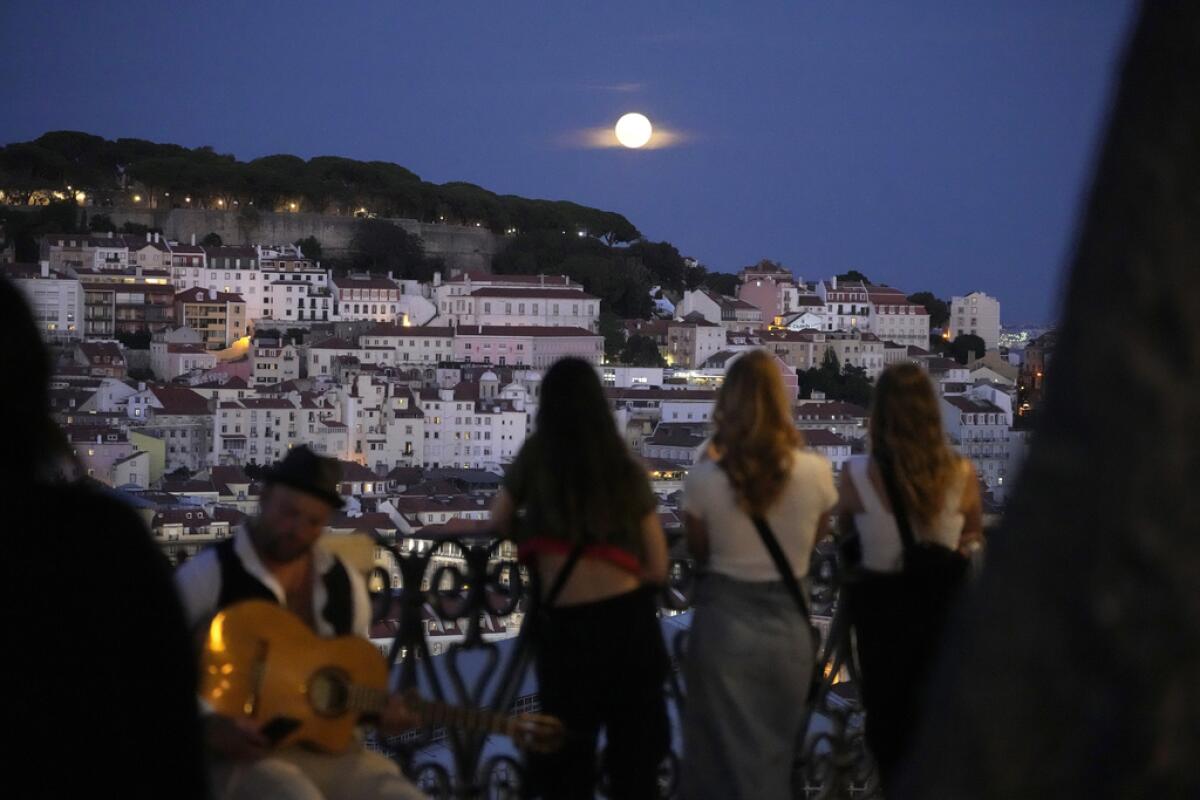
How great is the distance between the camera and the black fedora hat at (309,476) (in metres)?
2.22

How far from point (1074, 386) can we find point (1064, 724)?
0.17 m

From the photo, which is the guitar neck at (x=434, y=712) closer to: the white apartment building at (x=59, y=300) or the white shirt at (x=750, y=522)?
the white shirt at (x=750, y=522)

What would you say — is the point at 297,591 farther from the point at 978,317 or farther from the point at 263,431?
the point at 978,317

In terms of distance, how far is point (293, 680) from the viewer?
2.11 m

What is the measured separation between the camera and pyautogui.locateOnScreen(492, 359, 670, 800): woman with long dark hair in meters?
2.39

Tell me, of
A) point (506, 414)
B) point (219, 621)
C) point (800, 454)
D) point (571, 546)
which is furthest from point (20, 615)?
point (506, 414)

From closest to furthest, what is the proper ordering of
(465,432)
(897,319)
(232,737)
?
(232,737)
(465,432)
(897,319)

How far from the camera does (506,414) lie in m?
44.6

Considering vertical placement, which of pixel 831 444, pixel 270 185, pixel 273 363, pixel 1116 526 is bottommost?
pixel 831 444

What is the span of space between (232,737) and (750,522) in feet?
2.83

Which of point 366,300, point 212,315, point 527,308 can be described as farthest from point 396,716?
point 527,308

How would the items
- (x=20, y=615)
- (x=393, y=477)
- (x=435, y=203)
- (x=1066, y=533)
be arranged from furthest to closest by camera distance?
(x=435, y=203), (x=393, y=477), (x=20, y=615), (x=1066, y=533)

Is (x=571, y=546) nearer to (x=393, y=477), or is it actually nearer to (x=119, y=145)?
(x=393, y=477)

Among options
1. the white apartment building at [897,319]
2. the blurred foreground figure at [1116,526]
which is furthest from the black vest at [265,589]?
the white apartment building at [897,319]
